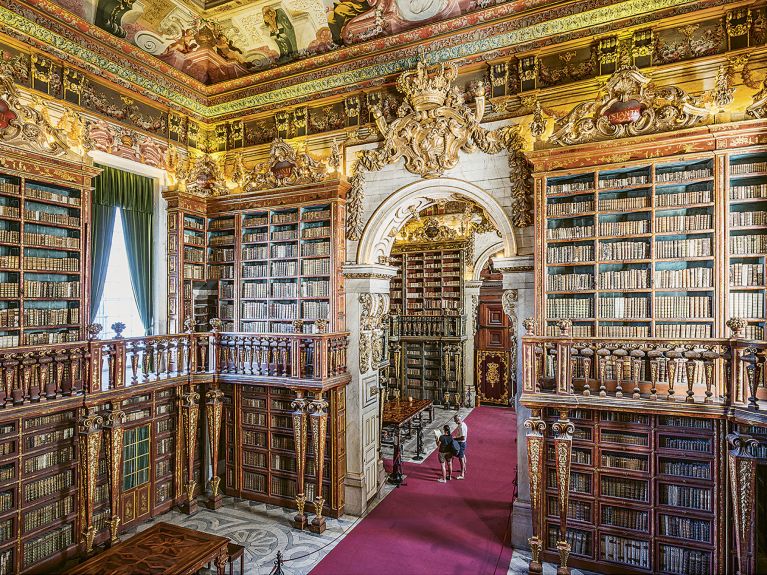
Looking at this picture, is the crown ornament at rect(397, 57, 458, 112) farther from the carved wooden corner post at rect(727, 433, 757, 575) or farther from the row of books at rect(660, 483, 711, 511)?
the row of books at rect(660, 483, 711, 511)

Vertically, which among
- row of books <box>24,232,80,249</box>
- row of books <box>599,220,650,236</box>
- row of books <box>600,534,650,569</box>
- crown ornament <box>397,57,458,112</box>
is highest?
crown ornament <box>397,57,458,112</box>

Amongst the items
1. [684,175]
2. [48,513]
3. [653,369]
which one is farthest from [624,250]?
[48,513]

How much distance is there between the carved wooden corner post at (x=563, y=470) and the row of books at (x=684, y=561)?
0.98 metres

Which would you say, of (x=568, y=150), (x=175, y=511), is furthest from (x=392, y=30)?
(x=175, y=511)

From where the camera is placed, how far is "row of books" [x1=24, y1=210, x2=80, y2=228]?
523 cm

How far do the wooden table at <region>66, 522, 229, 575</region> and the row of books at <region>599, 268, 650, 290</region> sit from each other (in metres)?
4.89

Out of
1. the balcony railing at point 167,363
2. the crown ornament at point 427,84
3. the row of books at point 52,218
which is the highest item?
the crown ornament at point 427,84

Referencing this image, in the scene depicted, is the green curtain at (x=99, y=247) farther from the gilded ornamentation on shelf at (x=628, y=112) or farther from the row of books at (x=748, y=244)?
the row of books at (x=748, y=244)

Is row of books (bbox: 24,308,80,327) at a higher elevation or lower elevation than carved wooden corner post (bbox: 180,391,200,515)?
higher

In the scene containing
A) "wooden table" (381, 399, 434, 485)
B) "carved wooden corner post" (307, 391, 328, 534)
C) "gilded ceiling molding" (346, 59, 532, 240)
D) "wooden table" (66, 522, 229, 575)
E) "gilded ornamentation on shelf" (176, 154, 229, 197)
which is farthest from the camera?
"wooden table" (381, 399, 434, 485)

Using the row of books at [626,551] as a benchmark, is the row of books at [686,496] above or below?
above

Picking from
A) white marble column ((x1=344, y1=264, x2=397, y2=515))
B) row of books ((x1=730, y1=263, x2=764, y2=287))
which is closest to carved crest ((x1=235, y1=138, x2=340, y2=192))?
white marble column ((x1=344, y1=264, x2=397, y2=515))

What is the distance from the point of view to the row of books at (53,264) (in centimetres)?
523

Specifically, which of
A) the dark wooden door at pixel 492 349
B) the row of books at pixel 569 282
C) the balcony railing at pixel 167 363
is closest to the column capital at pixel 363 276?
the balcony railing at pixel 167 363
